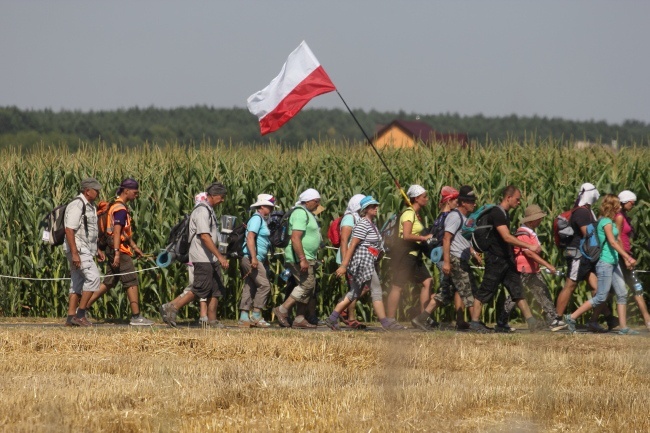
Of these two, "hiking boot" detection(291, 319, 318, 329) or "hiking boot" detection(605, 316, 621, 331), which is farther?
"hiking boot" detection(605, 316, 621, 331)

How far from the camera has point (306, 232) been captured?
1497 cm

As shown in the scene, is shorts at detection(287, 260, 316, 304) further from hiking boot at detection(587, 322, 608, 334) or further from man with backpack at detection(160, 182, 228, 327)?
hiking boot at detection(587, 322, 608, 334)

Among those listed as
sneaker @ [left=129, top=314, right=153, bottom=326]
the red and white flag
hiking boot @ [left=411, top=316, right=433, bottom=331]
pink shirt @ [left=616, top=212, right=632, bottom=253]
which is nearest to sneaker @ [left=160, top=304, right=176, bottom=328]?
sneaker @ [left=129, top=314, right=153, bottom=326]

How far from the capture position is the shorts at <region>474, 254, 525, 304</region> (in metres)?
14.1

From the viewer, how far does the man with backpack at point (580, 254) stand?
48.5 ft

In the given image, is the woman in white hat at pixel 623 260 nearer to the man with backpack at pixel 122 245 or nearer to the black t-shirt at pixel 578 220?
the black t-shirt at pixel 578 220

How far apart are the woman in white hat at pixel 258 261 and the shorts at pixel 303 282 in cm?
43

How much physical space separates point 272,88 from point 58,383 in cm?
693

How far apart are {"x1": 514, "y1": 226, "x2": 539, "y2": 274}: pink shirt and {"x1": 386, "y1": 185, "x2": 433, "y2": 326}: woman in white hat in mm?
1184

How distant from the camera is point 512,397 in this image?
347 inches

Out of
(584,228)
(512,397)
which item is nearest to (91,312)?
(584,228)

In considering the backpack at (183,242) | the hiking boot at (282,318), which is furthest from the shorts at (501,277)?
the backpack at (183,242)

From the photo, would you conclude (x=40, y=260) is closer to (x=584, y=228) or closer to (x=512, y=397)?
(x=584, y=228)

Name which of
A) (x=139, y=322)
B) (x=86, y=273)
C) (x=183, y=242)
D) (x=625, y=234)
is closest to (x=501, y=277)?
(x=625, y=234)
